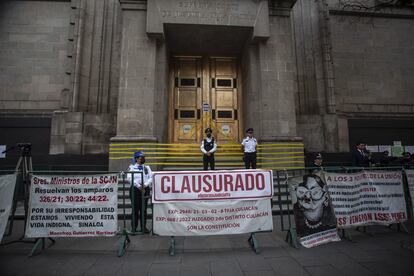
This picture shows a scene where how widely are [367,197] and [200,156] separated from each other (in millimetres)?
6518

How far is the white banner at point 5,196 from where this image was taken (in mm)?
4501

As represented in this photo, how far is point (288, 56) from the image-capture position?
10.7m

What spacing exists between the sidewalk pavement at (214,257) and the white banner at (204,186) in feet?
3.35

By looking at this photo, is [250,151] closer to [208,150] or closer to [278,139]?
[208,150]

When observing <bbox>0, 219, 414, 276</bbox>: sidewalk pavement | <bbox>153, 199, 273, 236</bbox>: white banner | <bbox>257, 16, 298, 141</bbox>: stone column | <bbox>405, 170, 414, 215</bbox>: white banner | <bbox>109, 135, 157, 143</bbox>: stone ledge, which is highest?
<bbox>257, 16, 298, 141</bbox>: stone column

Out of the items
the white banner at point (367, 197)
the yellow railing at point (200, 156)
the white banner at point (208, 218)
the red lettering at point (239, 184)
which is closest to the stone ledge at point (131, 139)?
the yellow railing at point (200, 156)

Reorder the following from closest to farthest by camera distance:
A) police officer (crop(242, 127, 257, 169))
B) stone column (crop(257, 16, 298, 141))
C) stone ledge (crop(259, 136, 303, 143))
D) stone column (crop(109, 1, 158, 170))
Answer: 1. police officer (crop(242, 127, 257, 169))
2. stone column (crop(109, 1, 158, 170))
3. stone ledge (crop(259, 136, 303, 143))
4. stone column (crop(257, 16, 298, 141))

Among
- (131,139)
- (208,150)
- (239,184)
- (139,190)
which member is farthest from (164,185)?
(131,139)

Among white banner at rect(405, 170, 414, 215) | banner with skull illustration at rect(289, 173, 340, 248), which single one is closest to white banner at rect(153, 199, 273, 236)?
banner with skull illustration at rect(289, 173, 340, 248)

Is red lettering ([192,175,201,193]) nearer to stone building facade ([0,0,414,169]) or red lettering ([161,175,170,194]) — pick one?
red lettering ([161,175,170,194])

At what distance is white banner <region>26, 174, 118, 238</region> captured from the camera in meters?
4.57

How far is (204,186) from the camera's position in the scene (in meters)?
4.71

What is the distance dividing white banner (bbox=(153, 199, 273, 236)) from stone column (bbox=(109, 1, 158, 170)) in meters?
5.29

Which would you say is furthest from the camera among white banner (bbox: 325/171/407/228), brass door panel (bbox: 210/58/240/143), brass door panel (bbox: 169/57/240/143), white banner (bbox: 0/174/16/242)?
brass door panel (bbox: 210/58/240/143)
